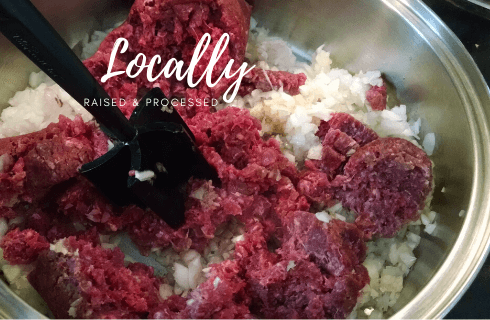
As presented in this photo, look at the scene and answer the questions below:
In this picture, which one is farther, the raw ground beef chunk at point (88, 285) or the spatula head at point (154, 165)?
the spatula head at point (154, 165)

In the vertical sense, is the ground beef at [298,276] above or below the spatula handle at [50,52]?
below

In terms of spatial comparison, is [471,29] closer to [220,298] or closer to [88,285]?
[220,298]

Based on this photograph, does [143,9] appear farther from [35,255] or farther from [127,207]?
[35,255]

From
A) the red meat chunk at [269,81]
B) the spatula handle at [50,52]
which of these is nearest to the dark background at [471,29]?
the red meat chunk at [269,81]

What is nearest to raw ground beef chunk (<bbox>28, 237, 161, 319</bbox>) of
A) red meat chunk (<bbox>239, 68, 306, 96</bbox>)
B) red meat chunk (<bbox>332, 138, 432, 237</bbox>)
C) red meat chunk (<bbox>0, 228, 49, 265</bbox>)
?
red meat chunk (<bbox>0, 228, 49, 265</bbox>)

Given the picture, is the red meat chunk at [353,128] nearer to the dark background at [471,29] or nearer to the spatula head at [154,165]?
the spatula head at [154,165]

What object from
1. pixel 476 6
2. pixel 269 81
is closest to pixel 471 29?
pixel 476 6

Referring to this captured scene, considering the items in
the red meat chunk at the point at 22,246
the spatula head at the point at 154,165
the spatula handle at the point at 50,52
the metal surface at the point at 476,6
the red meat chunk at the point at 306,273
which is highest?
the spatula handle at the point at 50,52
